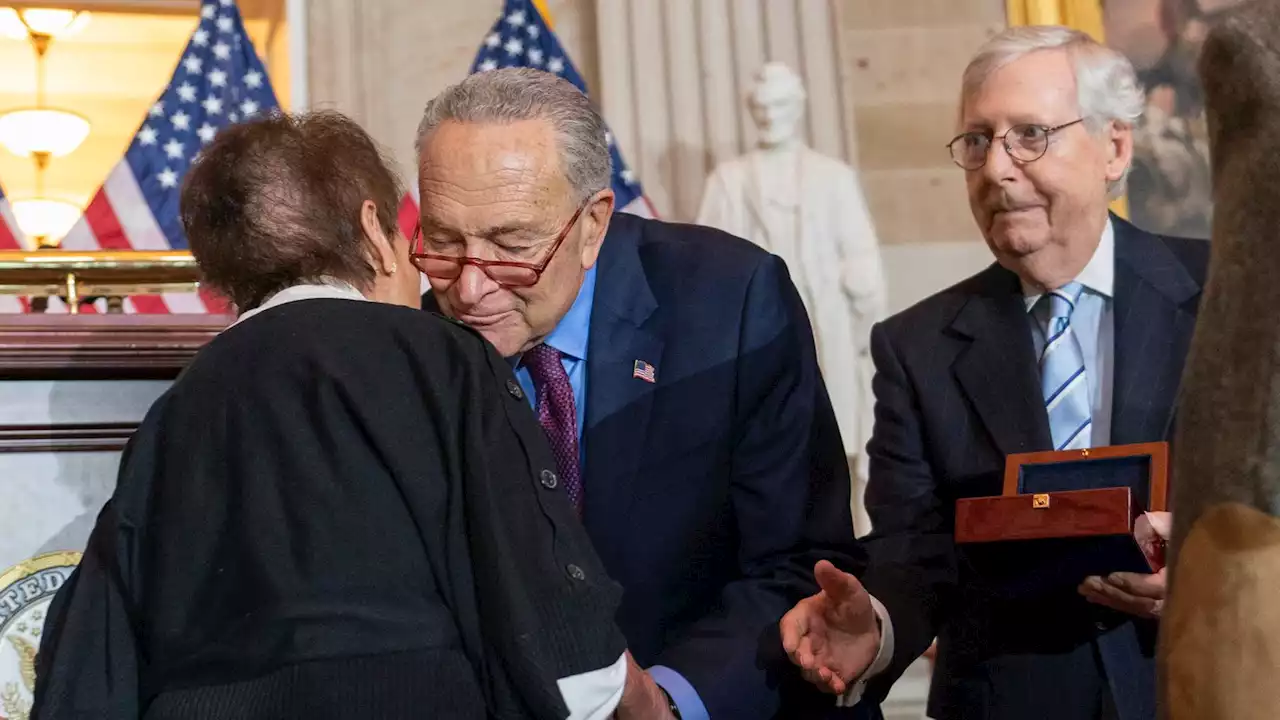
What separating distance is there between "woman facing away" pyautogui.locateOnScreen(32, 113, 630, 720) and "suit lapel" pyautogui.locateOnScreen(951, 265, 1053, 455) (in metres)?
1.07

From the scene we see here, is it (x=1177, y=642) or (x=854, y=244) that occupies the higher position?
(x=854, y=244)

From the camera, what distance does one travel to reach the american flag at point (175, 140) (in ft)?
18.6

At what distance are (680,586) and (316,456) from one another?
81cm

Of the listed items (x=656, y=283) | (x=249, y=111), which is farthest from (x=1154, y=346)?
(x=249, y=111)

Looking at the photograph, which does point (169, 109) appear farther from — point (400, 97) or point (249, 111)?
point (400, 97)

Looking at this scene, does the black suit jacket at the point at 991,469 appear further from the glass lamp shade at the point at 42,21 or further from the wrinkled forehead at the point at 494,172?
the glass lamp shade at the point at 42,21

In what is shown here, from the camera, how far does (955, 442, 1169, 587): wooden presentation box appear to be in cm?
232

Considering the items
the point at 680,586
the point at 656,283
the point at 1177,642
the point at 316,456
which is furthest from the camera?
the point at 656,283

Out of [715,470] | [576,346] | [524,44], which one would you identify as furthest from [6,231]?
[715,470]

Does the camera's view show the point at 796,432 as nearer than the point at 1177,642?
No

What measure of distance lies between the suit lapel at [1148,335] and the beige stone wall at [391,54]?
3.98m

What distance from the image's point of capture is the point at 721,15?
263 inches

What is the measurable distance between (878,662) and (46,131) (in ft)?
25.9

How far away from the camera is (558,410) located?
254cm
